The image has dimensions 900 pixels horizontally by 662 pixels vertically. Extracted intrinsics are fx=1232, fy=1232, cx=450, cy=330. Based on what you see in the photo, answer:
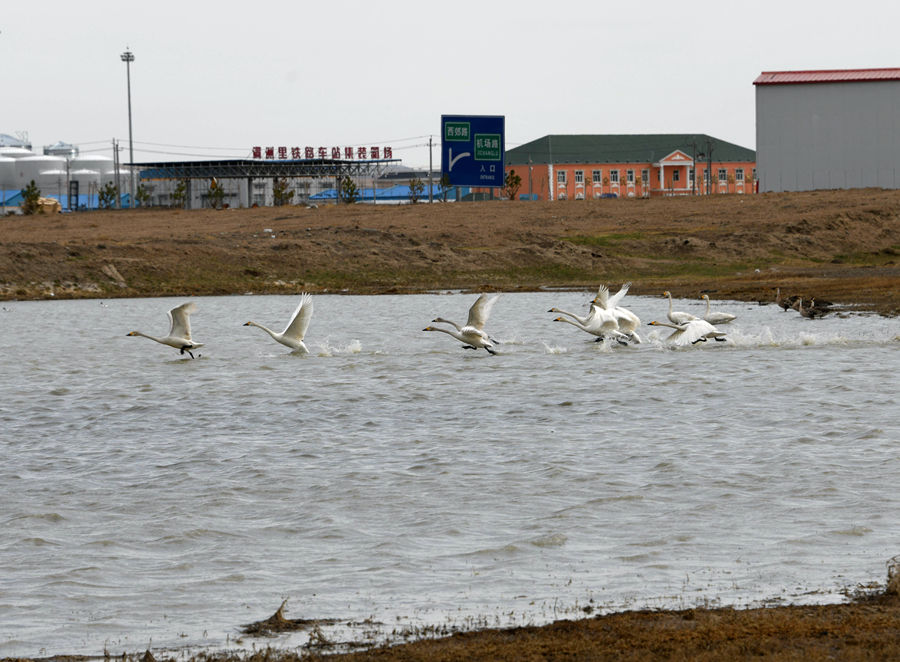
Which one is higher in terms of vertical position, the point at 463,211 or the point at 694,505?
the point at 463,211

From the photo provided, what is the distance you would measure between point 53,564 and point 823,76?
66.7 metres

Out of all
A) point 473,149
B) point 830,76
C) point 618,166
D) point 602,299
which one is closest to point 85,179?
point 618,166

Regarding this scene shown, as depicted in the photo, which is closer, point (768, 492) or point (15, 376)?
point (768, 492)

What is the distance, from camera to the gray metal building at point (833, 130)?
222ft

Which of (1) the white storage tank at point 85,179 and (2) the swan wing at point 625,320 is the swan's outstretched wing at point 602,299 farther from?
(1) the white storage tank at point 85,179

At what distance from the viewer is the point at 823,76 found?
225ft

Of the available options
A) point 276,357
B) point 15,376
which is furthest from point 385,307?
point 15,376

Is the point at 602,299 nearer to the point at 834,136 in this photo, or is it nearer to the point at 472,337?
the point at 472,337

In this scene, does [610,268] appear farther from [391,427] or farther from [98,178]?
[98,178]

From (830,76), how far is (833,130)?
9.83ft

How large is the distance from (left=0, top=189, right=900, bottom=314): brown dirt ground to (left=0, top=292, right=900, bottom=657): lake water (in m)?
15.0

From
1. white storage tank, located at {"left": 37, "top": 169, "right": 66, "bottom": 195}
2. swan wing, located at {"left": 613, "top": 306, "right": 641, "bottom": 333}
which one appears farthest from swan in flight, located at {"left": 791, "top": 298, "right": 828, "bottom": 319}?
white storage tank, located at {"left": 37, "top": 169, "right": 66, "bottom": 195}

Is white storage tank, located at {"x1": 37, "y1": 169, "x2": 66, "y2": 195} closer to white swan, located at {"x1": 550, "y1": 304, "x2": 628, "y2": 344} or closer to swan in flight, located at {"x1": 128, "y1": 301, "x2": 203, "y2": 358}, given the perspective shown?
swan in flight, located at {"x1": 128, "y1": 301, "x2": 203, "y2": 358}

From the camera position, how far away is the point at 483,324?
20812 millimetres
